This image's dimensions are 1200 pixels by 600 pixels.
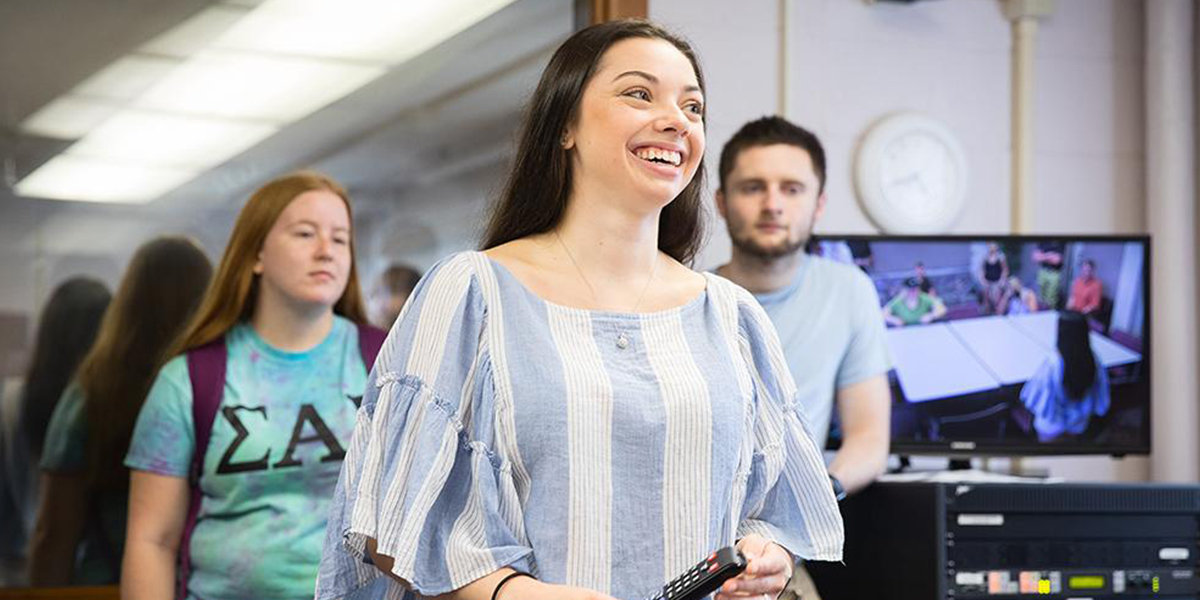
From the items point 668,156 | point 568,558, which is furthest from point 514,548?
point 668,156

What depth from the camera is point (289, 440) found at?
247 cm

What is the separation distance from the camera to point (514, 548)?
1.53 m

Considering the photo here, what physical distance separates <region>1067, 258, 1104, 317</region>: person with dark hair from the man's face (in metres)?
0.77

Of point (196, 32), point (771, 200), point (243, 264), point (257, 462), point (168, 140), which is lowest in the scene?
point (257, 462)

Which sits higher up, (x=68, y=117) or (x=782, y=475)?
(x=68, y=117)

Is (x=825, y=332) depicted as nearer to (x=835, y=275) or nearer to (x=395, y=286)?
(x=835, y=275)

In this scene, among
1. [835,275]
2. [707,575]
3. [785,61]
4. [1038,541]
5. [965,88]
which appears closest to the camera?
[707,575]

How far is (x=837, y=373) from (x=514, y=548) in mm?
1409

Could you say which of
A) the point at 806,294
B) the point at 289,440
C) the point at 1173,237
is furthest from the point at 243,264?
the point at 1173,237

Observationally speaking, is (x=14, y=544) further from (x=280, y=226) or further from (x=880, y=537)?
(x=880, y=537)

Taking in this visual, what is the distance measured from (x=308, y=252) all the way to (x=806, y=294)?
0.93 meters

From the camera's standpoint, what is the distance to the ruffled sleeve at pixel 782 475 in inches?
67.4

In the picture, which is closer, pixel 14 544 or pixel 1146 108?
pixel 14 544

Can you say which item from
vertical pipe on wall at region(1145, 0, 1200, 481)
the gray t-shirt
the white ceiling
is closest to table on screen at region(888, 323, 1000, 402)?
the gray t-shirt
